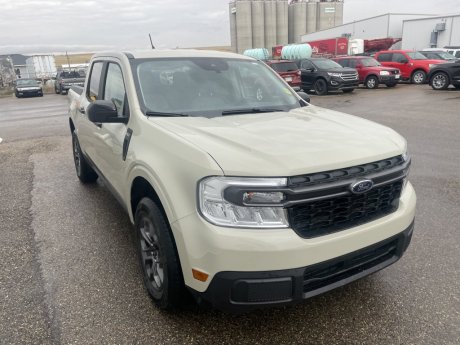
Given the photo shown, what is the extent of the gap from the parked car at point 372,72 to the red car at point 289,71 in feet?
10.5

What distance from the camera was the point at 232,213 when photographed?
2.09 metres

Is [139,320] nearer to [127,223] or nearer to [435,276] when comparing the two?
[127,223]

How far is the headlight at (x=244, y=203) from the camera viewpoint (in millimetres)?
2055

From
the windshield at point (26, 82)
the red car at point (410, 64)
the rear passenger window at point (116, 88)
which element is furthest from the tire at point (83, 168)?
the windshield at point (26, 82)

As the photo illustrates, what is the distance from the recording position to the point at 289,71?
61.5 ft

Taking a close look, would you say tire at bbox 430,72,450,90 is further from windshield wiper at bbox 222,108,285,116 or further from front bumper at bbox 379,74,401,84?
windshield wiper at bbox 222,108,285,116

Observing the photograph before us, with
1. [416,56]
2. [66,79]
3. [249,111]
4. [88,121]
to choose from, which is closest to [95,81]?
[88,121]

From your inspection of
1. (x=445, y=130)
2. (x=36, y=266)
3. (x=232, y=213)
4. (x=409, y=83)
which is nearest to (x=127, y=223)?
(x=36, y=266)

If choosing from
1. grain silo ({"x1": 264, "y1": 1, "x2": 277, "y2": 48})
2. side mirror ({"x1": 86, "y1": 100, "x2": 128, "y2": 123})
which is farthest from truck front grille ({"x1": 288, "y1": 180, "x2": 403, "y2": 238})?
grain silo ({"x1": 264, "y1": 1, "x2": 277, "y2": 48})

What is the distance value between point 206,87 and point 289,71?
16093 mm

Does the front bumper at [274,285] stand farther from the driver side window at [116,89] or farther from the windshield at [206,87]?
the driver side window at [116,89]

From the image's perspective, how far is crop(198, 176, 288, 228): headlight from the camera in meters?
2.05

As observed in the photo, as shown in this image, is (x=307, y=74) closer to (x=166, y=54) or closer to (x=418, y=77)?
(x=418, y=77)

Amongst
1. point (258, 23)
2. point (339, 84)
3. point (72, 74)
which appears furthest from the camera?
point (258, 23)
